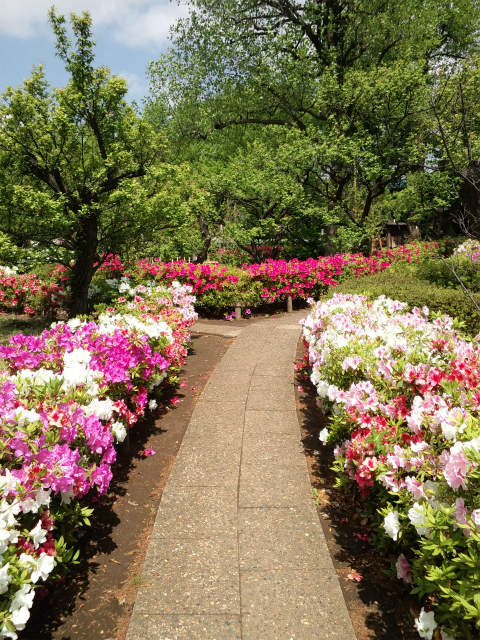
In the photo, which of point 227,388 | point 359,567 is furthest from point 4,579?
point 227,388

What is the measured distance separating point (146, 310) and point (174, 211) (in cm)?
257

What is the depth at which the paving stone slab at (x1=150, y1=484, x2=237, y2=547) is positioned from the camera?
314 centimetres

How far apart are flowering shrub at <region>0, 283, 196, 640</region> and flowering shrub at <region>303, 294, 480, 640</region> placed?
1741 mm

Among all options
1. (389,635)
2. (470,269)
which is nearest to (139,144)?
(470,269)

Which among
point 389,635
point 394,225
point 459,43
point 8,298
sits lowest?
point 389,635

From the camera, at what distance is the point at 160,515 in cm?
334

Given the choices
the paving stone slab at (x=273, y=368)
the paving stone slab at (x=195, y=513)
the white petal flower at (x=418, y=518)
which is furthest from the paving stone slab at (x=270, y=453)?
the white petal flower at (x=418, y=518)

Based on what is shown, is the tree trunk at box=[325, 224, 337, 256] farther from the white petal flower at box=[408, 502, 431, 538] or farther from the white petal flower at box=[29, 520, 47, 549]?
the white petal flower at box=[29, 520, 47, 549]

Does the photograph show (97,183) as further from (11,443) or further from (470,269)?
(470,269)

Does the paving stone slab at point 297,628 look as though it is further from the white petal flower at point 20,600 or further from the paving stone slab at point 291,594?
the white petal flower at point 20,600

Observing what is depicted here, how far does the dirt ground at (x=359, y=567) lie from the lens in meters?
2.41

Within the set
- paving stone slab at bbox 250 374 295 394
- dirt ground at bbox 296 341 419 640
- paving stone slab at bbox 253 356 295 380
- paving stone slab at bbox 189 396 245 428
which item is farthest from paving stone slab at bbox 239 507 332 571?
paving stone slab at bbox 253 356 295 380

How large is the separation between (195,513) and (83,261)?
622cm

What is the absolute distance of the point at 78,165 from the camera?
7.70 meters
